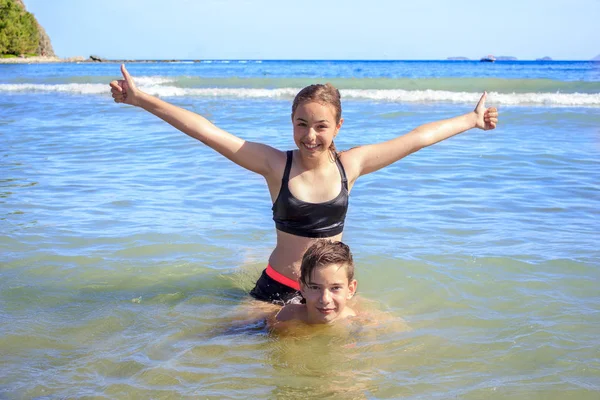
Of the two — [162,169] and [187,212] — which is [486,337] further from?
[162,169]

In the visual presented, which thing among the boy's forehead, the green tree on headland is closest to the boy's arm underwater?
the boy's forehead

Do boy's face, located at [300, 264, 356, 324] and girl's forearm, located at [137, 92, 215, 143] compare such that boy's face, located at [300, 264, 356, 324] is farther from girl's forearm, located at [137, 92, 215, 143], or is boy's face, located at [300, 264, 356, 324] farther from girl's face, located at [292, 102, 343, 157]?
girl's forearm, located at [137, 92, 215, 143]

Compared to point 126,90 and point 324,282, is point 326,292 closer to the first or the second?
point 324,282

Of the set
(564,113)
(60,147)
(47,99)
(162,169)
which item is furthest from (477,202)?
(47,99)

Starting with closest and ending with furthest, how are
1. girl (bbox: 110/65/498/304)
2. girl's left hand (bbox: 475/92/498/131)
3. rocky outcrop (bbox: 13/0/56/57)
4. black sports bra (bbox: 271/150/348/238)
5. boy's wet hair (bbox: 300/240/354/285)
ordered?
boy's wet hair (bbox: 300/240/354/285), girl (bbox: 110/65/498/304), black sports bra (bbox: 271/150/348/238), girl's left hand (bbox: 475/92/498/131), rocky outcrop (bbox: 13/0/56/57)

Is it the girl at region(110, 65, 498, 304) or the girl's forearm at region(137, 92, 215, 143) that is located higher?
the girl's forearm at region(137, 92, 215, 143)

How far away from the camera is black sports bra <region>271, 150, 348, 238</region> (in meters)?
3.63

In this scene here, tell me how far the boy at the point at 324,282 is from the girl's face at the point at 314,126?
21.4 inches

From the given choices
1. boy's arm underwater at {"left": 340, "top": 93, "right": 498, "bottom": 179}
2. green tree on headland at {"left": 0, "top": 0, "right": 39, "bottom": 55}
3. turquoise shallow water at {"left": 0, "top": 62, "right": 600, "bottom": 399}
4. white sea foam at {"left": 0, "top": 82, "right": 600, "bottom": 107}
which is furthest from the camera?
green tree on headland at {"left": 0, "top": 0, "right": 39, "bottom": 55}

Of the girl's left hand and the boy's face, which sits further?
the girl's left hand

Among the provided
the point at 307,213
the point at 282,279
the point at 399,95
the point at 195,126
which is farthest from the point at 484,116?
the point at 399,95

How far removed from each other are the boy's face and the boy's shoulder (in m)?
0.05

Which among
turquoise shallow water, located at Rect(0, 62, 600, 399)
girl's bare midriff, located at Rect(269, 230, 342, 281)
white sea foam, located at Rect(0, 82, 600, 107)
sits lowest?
turquoise shallow water, located at Rect(0, 62, 600, 399)

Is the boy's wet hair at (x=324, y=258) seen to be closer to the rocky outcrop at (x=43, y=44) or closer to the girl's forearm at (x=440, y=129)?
the girl's forearm at (x=440, y=129)
